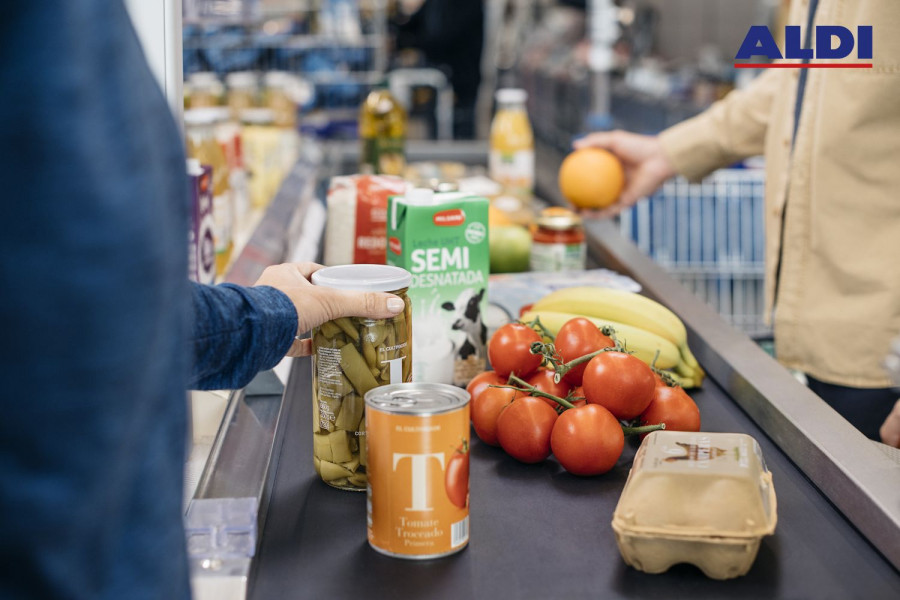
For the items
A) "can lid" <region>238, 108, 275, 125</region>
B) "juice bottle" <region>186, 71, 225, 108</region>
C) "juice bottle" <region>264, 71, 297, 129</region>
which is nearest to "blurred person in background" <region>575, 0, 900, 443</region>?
"can lid" <region>238, 108, 275, 125</region>

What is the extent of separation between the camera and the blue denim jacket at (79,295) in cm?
64

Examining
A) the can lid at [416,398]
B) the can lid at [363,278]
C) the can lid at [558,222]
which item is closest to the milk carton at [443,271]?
the can lid at [363,278]

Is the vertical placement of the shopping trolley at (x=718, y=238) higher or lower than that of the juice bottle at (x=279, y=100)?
lower

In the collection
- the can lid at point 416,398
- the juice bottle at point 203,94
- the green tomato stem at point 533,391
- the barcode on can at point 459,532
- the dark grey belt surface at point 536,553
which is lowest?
the dark grey belt surface at point 536,553

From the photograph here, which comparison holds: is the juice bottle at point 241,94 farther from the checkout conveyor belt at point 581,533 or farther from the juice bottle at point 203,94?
the checkout conveyor belt at point 581,533

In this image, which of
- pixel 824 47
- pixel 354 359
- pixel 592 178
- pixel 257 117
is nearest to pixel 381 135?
pixel 257 117

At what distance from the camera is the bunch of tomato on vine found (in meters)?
1.26

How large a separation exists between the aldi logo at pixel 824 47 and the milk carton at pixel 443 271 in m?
0.94

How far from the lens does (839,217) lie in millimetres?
2062

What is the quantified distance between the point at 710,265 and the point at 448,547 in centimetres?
274

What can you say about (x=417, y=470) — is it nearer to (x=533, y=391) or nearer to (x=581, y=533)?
(x=581, y=533)

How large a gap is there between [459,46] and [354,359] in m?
7.07

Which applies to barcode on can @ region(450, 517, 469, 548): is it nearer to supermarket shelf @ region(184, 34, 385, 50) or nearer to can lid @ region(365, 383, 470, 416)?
can lid @ region(365, 383, 470, 416)

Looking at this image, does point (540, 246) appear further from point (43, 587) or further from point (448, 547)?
point (43, 587)
